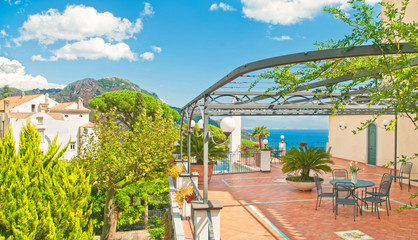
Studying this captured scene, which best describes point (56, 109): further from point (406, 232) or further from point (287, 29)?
point (406, 232)

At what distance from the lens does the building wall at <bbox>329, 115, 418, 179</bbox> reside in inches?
430

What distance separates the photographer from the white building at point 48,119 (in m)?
32.7

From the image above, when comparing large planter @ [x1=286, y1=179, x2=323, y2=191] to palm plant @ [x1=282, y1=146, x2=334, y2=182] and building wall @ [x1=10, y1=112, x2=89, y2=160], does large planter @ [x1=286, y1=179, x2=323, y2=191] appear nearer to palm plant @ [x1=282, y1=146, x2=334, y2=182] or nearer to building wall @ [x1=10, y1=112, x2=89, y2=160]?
palm plant @ [x1=282, y1=146, x2=334, y2=182]

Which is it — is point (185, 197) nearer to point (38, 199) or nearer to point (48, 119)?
point (38, 199)

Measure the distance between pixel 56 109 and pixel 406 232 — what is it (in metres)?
48.1

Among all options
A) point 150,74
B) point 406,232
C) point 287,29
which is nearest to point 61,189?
point 406,232

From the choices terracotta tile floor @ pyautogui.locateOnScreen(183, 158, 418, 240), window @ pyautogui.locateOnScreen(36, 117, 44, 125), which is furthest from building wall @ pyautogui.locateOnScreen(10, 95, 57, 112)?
terracotta tile floor @ pyautogui.locateOnScreen(183, 158, 418, 240)

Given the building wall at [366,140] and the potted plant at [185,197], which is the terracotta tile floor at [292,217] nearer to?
the potted plant at [185,197]

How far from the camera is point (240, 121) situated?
2664cm

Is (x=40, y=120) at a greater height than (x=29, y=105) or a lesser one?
lesser

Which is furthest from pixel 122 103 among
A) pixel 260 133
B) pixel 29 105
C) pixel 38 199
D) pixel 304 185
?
pixel 38 199

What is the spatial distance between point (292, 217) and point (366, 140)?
11177 mm

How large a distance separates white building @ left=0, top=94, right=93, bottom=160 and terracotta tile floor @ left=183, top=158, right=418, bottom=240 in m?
22.0

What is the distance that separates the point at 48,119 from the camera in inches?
1350
